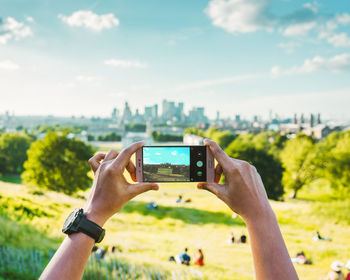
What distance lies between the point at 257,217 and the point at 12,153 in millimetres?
71758

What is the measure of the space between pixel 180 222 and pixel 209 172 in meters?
24.3

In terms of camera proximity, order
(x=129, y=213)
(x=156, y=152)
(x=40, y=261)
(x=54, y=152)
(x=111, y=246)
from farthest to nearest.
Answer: (x=54, y=152)
(x=129, y=213)
(x=111, y=246)
(x=40, y=261)
(x=156, y=152)

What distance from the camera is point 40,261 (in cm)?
1100

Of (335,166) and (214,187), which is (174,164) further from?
(335,166)

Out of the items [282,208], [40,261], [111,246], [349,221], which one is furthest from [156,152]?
[349,221]

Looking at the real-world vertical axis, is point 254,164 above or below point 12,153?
above

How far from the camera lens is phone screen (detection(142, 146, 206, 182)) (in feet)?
11.6

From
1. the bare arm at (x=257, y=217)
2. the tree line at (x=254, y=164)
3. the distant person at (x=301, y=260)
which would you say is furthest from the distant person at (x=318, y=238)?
the bare arm at (x=257, y=217)

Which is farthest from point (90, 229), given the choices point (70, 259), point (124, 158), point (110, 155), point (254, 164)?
point (254, 164)

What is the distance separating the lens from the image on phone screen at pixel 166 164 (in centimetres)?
357

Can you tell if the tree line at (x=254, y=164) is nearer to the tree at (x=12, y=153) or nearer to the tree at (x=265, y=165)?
the tree at (x=265, y=165)

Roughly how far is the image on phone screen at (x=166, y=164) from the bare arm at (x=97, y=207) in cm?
80

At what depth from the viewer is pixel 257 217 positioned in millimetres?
1867

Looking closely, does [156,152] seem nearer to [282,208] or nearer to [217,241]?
[217,241]
